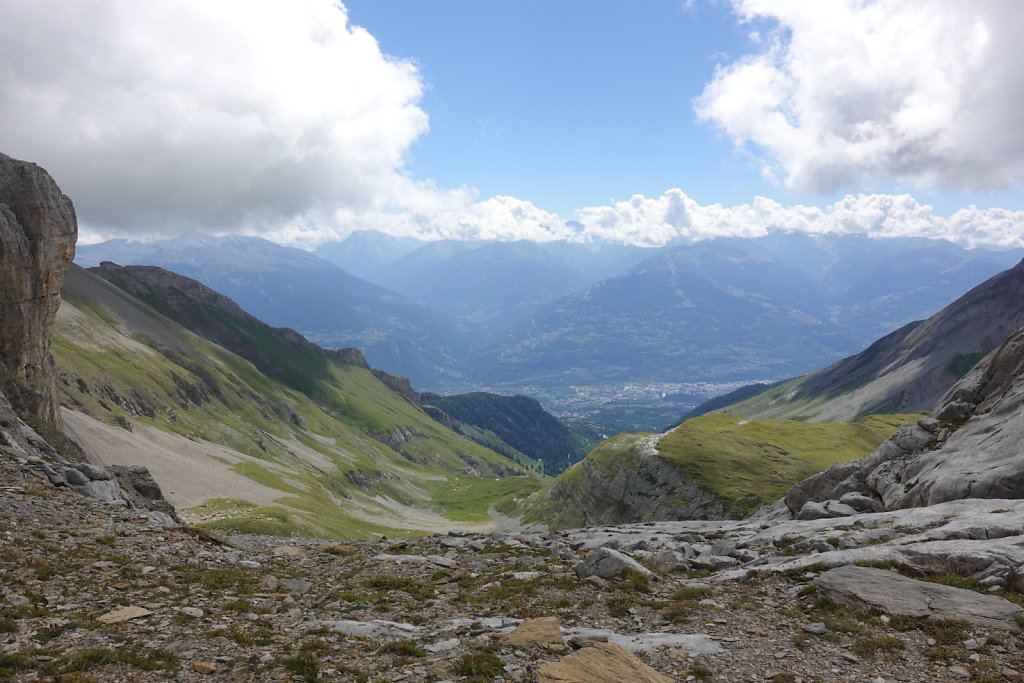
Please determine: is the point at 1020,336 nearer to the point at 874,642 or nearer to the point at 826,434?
the point at 874,642

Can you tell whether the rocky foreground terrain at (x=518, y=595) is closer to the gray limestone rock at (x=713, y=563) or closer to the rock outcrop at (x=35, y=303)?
the gray limestone rock at (x=713, y=563)

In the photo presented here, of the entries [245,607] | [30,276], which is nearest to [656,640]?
[245,607]

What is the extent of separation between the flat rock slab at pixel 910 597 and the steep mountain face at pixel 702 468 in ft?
221

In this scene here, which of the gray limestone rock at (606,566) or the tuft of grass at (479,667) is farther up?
the tuft of grass at (479,667)

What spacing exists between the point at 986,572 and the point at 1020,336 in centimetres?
3880

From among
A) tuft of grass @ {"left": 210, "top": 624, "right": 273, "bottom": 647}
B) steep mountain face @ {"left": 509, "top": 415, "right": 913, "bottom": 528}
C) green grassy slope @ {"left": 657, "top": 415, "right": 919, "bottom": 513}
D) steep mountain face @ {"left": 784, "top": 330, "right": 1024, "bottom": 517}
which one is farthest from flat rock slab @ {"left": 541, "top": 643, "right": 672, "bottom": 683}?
green grassy slope @ {"left": 657, "top": 415, "right": 919, "bottom": 513}

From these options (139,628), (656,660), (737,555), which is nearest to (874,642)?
(656,660)

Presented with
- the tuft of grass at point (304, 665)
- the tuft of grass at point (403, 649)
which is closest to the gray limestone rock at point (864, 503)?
the tuft of grass at point (403, 649)

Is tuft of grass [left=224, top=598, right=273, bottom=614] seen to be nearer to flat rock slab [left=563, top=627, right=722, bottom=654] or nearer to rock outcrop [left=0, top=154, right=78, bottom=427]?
flat rock slab [left=563, top=627, right=722, bottom=654]

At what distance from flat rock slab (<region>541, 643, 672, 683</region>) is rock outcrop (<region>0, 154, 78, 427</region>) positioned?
53.0 metres

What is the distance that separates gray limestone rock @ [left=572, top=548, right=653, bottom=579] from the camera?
85.3ft

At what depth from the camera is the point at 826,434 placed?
117 m

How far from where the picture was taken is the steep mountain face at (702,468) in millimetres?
91375

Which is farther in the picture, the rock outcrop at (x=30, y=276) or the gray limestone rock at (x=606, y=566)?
the rock outcrop at (x=30, y=276)
